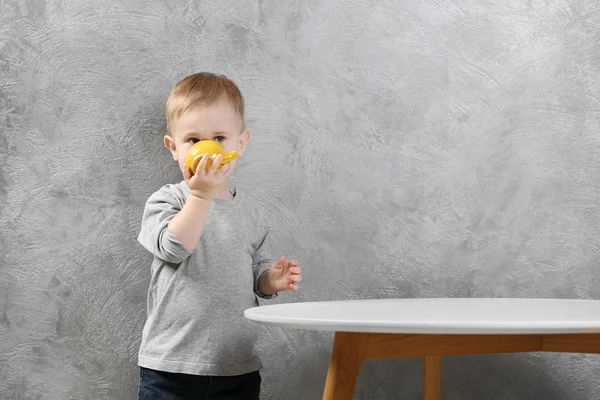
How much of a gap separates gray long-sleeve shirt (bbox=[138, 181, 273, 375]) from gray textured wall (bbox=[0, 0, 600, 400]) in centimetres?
15

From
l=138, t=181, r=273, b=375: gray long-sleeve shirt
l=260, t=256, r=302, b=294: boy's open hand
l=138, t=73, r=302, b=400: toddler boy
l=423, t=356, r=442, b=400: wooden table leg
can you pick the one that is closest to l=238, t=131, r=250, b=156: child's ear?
l=138, t=73, r=302, b=400: toddler boy

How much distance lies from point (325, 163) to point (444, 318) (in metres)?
0.67

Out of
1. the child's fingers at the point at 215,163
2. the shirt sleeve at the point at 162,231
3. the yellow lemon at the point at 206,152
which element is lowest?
the shirt sleeve at the point at 162,231

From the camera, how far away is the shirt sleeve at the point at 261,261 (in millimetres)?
1356

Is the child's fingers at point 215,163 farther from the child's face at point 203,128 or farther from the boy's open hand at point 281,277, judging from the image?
the boy's open hand at point 281,277

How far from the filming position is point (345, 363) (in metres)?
0.90

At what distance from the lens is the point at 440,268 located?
1513 millimetres

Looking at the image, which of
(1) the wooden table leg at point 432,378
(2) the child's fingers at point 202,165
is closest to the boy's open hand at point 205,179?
(2) the child's fingers at point 202,165

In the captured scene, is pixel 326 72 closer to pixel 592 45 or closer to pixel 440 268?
pixel 440 268

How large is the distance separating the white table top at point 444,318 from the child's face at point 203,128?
379 mm

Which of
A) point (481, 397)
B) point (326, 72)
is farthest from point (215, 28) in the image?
point (481, 397)

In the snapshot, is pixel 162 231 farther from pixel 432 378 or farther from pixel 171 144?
pixel 432 378

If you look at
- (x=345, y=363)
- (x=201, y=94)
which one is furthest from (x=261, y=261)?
(x=345, y=363)

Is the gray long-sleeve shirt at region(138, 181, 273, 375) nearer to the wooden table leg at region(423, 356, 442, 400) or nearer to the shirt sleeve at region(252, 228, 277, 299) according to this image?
the shirt sleeve at region(252, 228, 277, 299)
